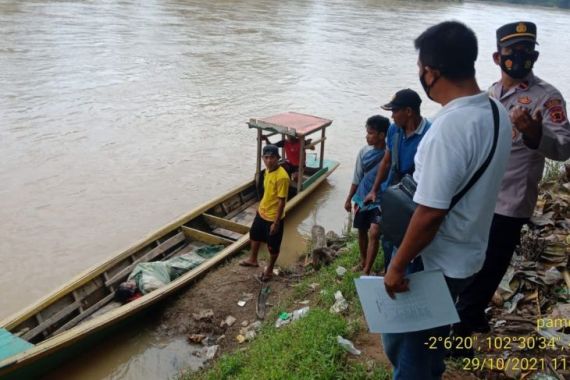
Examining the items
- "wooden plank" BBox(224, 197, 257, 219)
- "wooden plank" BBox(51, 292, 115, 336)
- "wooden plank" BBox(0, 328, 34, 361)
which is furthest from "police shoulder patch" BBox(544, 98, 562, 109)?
"wooden plank" BBox(224, 197, 257, 219)

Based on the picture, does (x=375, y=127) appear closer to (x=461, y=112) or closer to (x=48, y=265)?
(x=461, y=112)

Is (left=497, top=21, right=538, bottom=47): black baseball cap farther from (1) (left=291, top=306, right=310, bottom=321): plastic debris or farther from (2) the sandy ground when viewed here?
(2) the sandy ground

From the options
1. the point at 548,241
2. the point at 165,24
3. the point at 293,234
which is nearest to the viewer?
the point at 548,241

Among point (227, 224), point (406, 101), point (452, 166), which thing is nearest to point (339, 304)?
point (406, 101)

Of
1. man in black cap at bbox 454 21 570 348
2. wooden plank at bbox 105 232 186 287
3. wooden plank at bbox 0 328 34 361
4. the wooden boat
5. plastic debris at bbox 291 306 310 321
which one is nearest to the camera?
man in black cap at bbox 454 21 570 348

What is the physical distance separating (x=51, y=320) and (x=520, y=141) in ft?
14.0

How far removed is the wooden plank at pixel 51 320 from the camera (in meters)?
4.36

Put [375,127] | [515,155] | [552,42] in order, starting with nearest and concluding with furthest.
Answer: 1. [515,155]
2. [375,127]
3. [552,42]

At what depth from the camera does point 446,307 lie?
193 centimetres

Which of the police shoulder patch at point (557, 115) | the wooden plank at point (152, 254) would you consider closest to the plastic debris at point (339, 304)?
the police shoulder patch at point (557, 115)

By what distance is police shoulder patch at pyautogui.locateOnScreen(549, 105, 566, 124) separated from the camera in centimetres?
255

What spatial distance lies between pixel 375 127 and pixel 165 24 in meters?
22.7

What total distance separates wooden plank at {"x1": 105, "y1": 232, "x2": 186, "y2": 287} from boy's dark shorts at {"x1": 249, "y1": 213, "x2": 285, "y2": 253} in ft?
4.10

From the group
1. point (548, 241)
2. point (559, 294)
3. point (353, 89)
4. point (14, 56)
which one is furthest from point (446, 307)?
point (14, 56)
